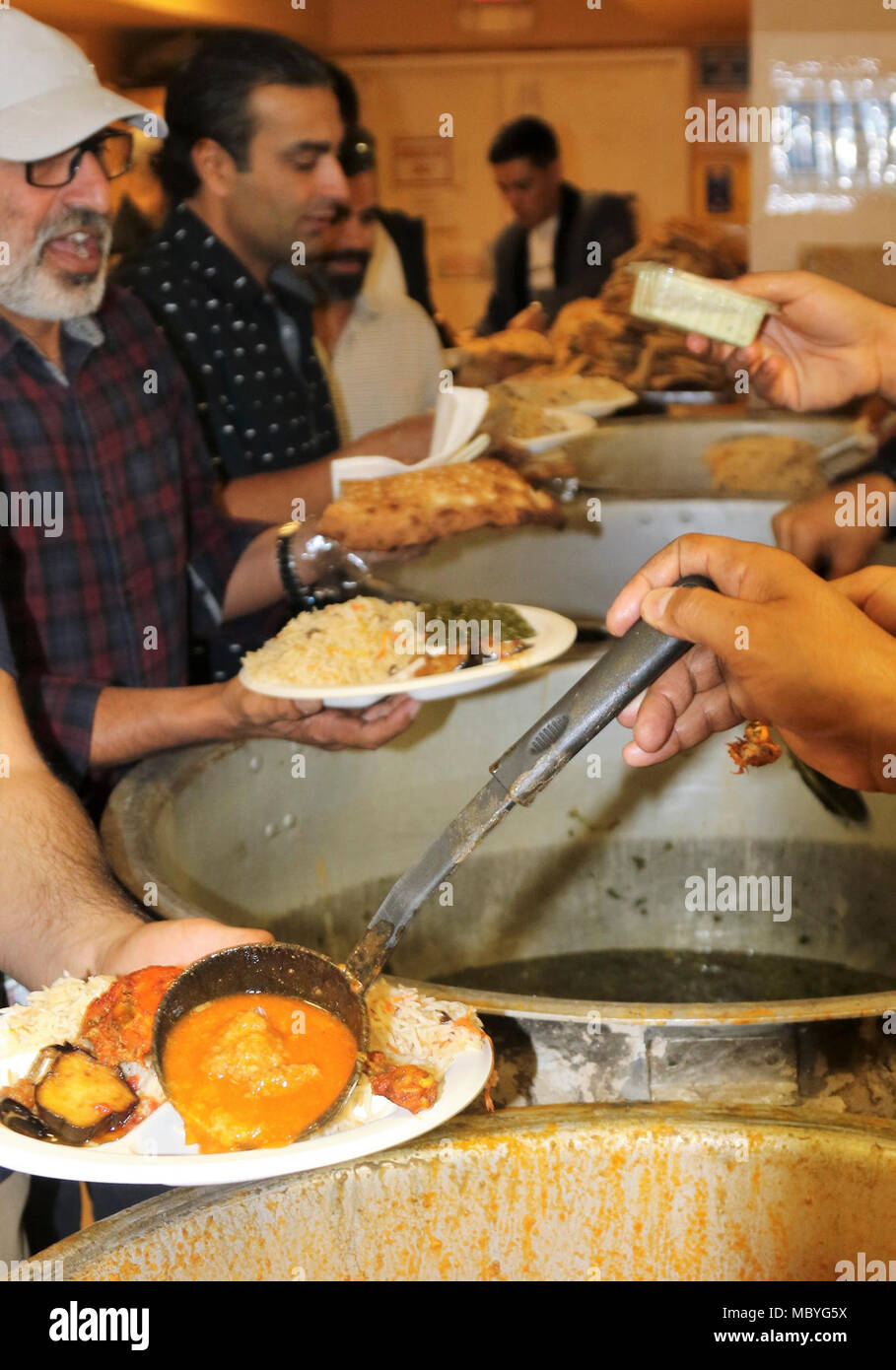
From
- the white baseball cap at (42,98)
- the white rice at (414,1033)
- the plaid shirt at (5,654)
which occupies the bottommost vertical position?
the white rice at (414,1033)

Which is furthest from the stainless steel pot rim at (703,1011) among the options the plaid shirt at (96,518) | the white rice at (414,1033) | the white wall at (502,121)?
the white wall at (502,121)

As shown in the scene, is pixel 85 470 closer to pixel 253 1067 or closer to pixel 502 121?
pixel 253 1067

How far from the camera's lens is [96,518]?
913 millimetres

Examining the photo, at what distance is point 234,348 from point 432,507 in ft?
0.96

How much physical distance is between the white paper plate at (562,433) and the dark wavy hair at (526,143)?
48 cm

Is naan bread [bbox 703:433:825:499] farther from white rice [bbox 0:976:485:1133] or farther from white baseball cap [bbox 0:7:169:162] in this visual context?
white rice [bbox 0:976:485:1133]

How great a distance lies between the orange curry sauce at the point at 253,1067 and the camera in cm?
44

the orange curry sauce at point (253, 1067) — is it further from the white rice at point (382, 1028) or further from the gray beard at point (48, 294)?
the gray beard at point (48, 294)

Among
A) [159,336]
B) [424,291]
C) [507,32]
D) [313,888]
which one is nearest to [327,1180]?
[313,888]

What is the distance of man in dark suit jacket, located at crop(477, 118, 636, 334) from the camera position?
161 cm

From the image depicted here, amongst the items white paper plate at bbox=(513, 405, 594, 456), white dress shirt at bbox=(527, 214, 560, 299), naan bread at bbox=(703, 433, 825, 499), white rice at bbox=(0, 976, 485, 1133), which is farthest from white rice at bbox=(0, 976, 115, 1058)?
white dress shirt at bbox=(527, 214, 560, 299)

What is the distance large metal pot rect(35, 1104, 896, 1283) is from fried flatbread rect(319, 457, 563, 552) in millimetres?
599

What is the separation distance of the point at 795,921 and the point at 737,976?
68 millimetres
